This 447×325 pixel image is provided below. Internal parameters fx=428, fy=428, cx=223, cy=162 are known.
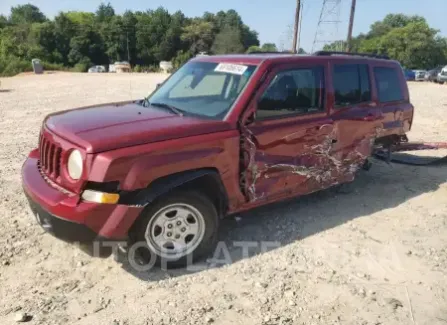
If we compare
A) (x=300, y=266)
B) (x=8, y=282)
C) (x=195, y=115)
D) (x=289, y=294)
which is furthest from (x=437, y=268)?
(x=8, y=282)

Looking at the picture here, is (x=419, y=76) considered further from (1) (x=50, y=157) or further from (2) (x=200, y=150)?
(1) (x=50, y=157)

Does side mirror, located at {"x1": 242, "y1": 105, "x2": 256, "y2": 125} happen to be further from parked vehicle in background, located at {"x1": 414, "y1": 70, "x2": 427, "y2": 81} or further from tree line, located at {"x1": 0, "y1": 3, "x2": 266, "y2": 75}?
tree line, located at {"x1": 0, "y1": 3, "x2": 266, "y2": 75}

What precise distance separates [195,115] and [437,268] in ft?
8.64

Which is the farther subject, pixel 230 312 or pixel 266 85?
pixel 266 85

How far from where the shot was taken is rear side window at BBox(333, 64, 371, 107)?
15.8 ft

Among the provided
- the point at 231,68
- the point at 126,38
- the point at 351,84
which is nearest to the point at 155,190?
the point at 231,68

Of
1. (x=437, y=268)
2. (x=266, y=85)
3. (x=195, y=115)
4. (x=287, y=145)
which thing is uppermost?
(x=266, y=85)

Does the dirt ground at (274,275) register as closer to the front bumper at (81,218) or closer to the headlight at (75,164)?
the front bumper at (81,218)

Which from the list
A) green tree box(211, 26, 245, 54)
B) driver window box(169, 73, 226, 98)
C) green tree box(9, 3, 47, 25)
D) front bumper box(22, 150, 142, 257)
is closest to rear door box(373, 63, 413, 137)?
driver window box(169, 73, 226, 98)

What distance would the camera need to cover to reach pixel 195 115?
4004mm

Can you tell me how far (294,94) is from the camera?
438 cm

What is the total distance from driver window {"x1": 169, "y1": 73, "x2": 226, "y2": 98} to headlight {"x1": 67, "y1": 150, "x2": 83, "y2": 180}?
60.1 inches

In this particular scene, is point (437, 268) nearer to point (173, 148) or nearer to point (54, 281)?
point (173, 148)

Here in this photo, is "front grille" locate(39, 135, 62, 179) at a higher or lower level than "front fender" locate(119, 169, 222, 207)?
higher
